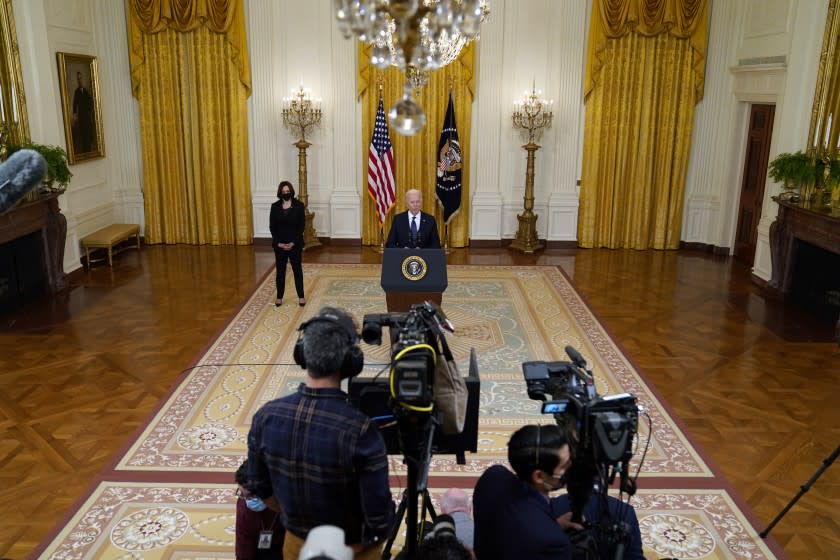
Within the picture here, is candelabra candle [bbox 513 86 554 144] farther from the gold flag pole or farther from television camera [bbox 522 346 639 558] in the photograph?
television camera [bbox 522 346 639 558]

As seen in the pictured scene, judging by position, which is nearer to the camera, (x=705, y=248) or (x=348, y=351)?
(x=348, y=351)

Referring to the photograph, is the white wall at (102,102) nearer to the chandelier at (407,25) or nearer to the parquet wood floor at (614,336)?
the parquet wood floor at (614,336)

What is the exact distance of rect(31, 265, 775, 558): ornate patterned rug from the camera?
4422 millimetres

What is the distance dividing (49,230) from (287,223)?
11.4 feet

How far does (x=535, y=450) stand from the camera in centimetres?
277

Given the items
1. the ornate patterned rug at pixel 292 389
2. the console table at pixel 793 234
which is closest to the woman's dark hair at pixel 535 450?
the ornate patterned rug at pixel 292 389

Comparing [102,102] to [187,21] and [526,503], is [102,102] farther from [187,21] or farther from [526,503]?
[526,503]

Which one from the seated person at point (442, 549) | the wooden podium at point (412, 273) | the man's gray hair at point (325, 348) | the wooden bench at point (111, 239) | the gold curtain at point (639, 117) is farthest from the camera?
the gold curtain at point (639, 117)

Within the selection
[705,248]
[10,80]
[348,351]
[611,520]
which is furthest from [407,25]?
[705,248]

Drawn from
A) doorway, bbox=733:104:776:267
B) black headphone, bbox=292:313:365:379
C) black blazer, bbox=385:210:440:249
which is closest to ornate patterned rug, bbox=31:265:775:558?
black blazer, bbox=385:210:440:249

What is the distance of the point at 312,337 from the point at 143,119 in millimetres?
10943

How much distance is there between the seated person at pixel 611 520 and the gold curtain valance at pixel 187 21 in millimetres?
10130

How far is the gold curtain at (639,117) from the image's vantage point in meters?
11.7

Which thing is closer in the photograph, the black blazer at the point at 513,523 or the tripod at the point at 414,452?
the black blazer at the point at 513,523
